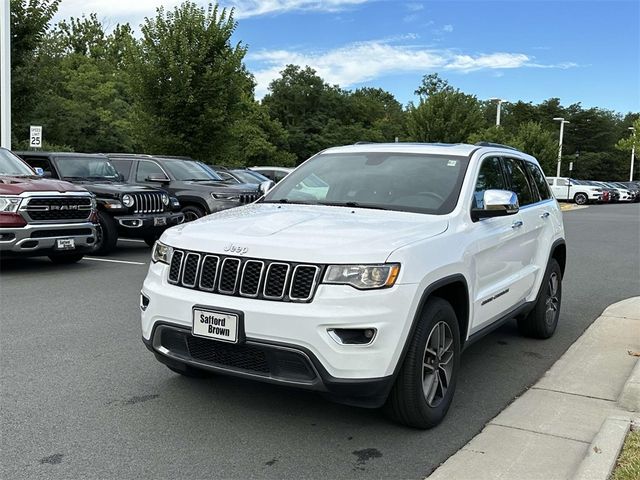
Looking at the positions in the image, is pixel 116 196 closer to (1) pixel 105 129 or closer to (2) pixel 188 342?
(2) pixel 188 342

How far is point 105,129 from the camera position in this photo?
44906 mm

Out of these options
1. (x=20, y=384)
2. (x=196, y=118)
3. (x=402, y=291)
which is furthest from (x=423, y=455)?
(x=196, y=118)

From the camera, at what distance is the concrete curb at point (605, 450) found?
3.29m

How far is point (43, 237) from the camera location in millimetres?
9375

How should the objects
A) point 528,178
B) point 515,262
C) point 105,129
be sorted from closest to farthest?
point 515,262 → point 528,178 → point 105,129

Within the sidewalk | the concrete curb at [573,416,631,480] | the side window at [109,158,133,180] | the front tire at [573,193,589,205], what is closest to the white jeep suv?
the sidewalk

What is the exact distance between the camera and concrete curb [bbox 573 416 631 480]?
3.29m

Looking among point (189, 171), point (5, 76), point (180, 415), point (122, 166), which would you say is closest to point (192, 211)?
point (189, 171)

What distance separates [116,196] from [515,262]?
819 centimetres

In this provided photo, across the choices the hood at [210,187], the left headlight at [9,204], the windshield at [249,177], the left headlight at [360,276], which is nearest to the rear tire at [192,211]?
the hood at [210,187]

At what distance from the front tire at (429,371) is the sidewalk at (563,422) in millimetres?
320

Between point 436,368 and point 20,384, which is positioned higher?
point 436,368

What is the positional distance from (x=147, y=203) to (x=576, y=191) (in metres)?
40.2

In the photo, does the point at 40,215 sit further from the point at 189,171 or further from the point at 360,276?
the point at 360,276
